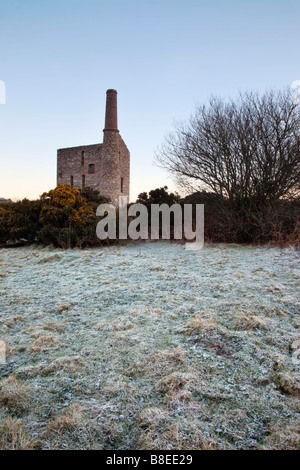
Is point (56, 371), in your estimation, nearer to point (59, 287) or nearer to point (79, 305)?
point (79, 305)

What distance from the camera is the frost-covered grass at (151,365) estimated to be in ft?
3.72

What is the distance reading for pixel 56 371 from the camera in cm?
160

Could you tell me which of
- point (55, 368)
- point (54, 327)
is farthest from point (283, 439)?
point (54, 327)

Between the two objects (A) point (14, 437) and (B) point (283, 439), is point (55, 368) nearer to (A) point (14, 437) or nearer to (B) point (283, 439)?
(A) point (14, 437)

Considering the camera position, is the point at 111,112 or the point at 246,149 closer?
the point at 246,149

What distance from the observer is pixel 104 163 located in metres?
18.1

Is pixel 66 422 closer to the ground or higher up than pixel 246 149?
closer to the ground

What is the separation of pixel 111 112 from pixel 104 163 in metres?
4.23

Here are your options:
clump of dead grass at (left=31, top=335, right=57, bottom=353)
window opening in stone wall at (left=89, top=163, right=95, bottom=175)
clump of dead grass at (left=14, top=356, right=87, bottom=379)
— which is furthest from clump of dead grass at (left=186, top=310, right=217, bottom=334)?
window opening in stone wall at (left=89, top=163, right=95, bottom=175)

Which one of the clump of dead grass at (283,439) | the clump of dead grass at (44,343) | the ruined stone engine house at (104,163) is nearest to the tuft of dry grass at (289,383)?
the clump of dead grass at (283,439)

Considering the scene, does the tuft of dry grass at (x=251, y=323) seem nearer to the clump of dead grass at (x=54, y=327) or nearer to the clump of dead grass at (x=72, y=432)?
the clump of dead grass at (x=72, y=432)

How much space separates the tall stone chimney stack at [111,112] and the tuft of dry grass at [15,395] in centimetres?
1930

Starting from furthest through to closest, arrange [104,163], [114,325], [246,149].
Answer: [104,163] → [246,149] → [114,325]
